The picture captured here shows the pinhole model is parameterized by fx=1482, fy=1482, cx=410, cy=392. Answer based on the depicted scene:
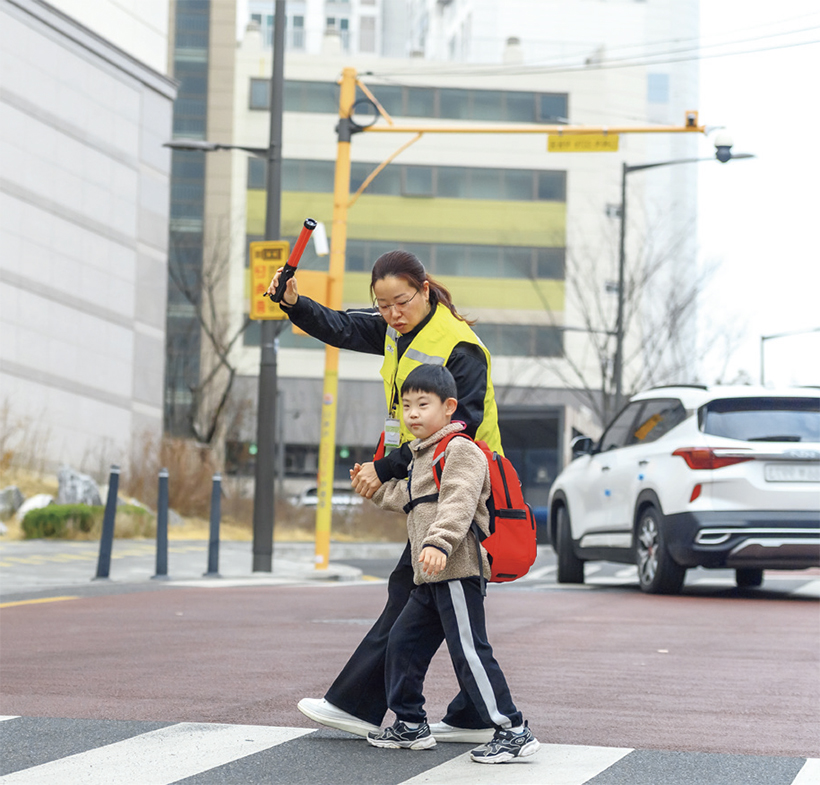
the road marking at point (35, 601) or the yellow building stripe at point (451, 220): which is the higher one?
the yellow building stripe at point (451, 220)

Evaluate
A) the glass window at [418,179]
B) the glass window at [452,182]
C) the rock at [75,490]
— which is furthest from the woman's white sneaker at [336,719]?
the glass window at [452,182]

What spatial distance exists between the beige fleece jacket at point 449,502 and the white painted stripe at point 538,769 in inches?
25.0

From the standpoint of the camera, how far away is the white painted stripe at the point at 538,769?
15.2ft

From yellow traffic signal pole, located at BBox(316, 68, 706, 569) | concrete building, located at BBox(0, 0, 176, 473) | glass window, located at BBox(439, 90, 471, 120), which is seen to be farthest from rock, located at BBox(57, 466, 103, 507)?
glass window, located at BBox(439, 90, 471, 120)

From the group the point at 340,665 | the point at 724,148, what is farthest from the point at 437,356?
the point at 724,148

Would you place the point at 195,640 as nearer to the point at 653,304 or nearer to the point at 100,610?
the point at 100,610

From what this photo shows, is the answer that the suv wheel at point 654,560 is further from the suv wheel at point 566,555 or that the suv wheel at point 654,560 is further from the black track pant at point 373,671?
the black track pant at point 373,671

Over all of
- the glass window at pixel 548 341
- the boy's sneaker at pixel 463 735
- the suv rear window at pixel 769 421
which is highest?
the glass window at pixel 548 341

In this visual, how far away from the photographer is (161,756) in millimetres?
4957

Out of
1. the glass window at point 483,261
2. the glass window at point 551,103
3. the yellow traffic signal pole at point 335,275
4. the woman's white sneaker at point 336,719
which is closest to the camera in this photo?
the woman's white sneaker at point 336,719

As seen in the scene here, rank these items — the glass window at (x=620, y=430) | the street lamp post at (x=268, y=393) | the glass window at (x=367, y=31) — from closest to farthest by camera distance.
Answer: the glass window at (x=620, y=430), the street lamp post at (x=268, y=393), the glass window at (x=367, y=31)

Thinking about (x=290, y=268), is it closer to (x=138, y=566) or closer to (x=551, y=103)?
(x=138, y=566)

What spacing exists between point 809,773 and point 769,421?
7789 mm

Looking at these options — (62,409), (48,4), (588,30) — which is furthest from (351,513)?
(588,30)
